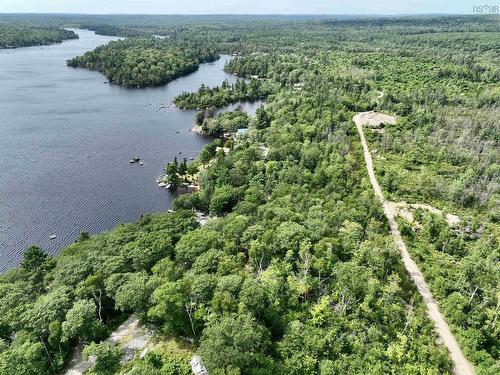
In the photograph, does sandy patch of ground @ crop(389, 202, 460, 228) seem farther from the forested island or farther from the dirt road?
the forested island

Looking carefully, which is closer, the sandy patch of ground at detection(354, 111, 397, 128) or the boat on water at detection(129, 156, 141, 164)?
the boat on water at detection(129, 156, 141, 164)

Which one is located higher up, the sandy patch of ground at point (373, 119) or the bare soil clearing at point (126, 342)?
the sandy patch of ground at point (373, 119)

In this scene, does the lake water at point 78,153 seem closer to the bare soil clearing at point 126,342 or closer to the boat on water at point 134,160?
the boat on water at point 134,160

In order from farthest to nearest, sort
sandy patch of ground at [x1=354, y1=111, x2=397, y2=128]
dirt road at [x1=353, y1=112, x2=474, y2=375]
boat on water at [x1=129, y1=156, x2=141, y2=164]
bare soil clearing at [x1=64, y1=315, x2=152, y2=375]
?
sandy patch of ground at [x1=354, y1=111, x2=397, y2=128] → boat on water at [x1=129, y1=156, x2=141, y2=164] → bare soil clearing at [x1=64, y1=315, x2=152, y2=375] → dirt road at [x1=353, y1=112, x2=474, y2=375]

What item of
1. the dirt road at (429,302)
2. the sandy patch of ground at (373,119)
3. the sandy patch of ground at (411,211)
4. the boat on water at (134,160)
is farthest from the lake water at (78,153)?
the sandy patch of ground at (411,211)

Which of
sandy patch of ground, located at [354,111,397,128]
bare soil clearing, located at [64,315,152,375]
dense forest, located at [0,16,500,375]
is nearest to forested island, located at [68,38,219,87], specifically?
dense forest, located at [0,16,500,375]

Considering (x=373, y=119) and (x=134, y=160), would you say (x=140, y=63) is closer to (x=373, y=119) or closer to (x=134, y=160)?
(x=134, y=160)

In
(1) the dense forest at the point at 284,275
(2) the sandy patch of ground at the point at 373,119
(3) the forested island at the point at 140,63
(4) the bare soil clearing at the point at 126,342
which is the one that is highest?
(3) the forested island at the point at 140,63

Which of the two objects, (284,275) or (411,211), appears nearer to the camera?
(284,275)

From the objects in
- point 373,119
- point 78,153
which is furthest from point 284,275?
point 373,119
